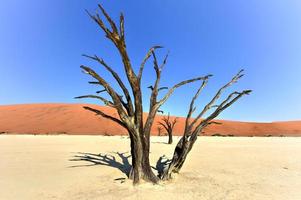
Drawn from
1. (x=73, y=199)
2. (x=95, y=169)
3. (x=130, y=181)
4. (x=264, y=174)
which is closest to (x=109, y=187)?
(x=130, y=181)

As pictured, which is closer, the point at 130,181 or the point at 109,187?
the point at 109,187

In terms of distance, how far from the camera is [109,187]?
21.9 feet

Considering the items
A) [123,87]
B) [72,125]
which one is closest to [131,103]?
[123,87]

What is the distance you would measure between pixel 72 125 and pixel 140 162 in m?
41.2

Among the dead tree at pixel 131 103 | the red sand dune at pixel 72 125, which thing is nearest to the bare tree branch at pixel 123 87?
the dead tree at pixel 131 103

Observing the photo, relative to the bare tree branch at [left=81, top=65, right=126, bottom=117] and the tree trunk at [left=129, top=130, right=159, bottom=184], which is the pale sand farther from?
the bare tree branch at [left=81, top=65, right=126, bottom=117]

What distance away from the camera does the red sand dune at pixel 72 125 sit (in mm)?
42562

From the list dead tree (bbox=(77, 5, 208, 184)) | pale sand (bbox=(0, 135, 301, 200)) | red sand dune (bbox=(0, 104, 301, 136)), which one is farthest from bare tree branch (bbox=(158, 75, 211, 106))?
red sand dune (bbox=(0, 104, 301, 136))

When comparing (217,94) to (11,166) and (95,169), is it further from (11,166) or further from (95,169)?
(11,166)

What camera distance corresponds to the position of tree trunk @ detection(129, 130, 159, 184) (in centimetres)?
695

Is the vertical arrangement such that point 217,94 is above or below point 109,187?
above

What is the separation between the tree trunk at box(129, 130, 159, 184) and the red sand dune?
31.0 m

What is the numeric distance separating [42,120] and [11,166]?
140 ft

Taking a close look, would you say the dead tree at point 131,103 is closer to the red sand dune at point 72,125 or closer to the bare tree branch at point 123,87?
the bare tree branch at point 123,87
